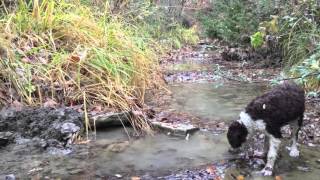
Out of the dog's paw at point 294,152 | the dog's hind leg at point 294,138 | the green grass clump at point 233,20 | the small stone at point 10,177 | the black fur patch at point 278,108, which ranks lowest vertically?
the small stone at point 10,177

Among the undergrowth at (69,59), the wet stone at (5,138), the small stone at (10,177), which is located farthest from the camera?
the undergrowth at (69,59)

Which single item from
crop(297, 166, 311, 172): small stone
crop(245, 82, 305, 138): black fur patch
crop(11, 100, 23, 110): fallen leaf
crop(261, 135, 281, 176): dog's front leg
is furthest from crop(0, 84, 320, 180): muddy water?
crop(11, 100, 23, 110): fallen leaf

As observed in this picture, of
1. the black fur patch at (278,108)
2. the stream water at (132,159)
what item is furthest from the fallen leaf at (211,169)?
the black fur patch at (278,108)

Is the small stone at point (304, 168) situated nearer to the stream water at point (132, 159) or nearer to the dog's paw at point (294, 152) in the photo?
the stream water at point (132, 159)

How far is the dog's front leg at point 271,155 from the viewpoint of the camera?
4.70 meters

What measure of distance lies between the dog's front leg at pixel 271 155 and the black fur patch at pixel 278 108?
0.06 m

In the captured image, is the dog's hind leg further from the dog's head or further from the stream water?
the dog's head

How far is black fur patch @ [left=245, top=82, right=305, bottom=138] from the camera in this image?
4871 millimetres

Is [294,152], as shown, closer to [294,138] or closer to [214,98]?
[294,138]

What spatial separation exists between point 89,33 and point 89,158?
10.9 feet

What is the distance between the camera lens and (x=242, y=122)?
5117 mm

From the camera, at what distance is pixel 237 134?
16.9 feet

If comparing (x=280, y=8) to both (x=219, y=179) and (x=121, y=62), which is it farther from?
(x=219, y=179)

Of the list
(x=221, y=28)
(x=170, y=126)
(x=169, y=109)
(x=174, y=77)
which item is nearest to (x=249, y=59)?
(x=221, y=28)
